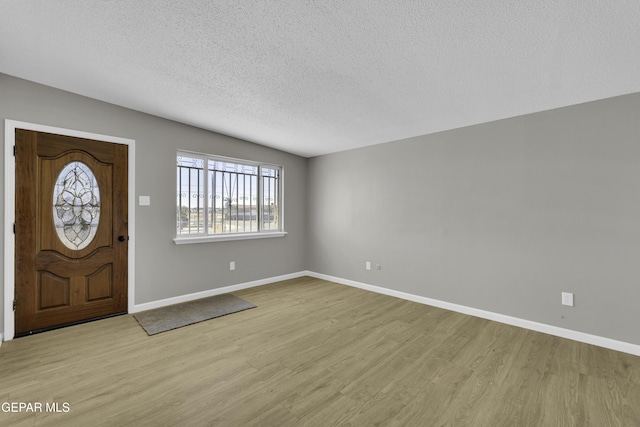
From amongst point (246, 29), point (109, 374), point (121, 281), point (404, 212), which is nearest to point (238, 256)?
point (121, 281)

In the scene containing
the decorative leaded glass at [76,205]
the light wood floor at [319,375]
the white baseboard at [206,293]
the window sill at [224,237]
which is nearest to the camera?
the light wood floor at [319,375]

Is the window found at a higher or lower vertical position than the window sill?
higher

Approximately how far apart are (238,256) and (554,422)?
12.6 ft

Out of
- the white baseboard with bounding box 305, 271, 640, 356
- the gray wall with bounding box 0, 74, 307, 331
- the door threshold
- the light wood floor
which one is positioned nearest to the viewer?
the light wood floor

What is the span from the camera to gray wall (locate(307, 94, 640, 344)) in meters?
2.50

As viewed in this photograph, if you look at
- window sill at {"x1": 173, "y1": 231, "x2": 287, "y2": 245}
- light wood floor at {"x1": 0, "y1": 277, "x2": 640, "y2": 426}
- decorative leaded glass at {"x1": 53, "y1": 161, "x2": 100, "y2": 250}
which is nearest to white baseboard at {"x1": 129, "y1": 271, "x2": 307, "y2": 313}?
light wood floor at {"x1": 0, "y1": 277, "x2": 640, "y2": 426}

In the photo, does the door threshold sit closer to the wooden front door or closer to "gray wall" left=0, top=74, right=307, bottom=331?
the wooden front door

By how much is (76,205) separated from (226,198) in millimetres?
1756

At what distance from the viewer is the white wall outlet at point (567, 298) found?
2.71m

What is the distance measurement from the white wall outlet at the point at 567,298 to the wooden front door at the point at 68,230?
189 inches

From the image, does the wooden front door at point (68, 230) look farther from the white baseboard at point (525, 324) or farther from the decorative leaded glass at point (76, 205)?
the white baseboard at point (525, 324)

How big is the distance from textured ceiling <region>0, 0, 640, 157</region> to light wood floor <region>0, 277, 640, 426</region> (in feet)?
7.66

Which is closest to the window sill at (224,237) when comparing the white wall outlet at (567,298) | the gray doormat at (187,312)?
the gray doormat at (187,312)

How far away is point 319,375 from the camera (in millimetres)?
2080
